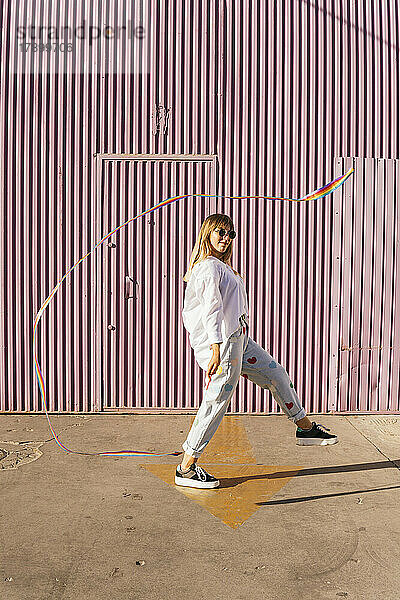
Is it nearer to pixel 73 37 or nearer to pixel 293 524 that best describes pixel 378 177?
pixel 73 37

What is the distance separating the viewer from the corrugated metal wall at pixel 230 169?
613 cm

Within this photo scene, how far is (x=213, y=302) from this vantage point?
4.27 meters

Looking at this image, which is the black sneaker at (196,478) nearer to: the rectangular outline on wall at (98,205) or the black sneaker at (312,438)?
the black sneaker at (312,438)

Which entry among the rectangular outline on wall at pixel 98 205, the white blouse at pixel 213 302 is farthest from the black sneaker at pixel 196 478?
the rectangular outline on wall at pixel 98 205

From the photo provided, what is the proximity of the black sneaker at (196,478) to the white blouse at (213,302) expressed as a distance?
0.78m

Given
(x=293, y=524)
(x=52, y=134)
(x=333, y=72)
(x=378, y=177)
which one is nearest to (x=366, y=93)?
(x=333, y=72)

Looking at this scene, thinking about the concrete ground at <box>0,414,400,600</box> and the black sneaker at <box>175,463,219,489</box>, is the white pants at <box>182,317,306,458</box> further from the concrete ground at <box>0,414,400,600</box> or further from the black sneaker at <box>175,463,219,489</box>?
the concrete ground at <box>0,414,400,600</box>

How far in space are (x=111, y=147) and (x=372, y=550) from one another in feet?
13.1

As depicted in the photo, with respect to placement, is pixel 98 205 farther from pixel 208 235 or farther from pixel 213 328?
pixel 213 328

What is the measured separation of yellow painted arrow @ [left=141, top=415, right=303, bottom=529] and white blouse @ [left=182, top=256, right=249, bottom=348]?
90 centimetres

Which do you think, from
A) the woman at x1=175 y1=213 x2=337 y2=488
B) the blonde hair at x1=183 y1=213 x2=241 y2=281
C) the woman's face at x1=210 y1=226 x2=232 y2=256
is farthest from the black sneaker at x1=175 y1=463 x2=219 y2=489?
the woman's face at x1=210 y1=226 x2=232 y2=256

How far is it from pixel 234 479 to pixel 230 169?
281 centimetres

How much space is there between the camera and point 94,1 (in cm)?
614

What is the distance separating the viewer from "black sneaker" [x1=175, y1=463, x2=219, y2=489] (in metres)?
4.36
